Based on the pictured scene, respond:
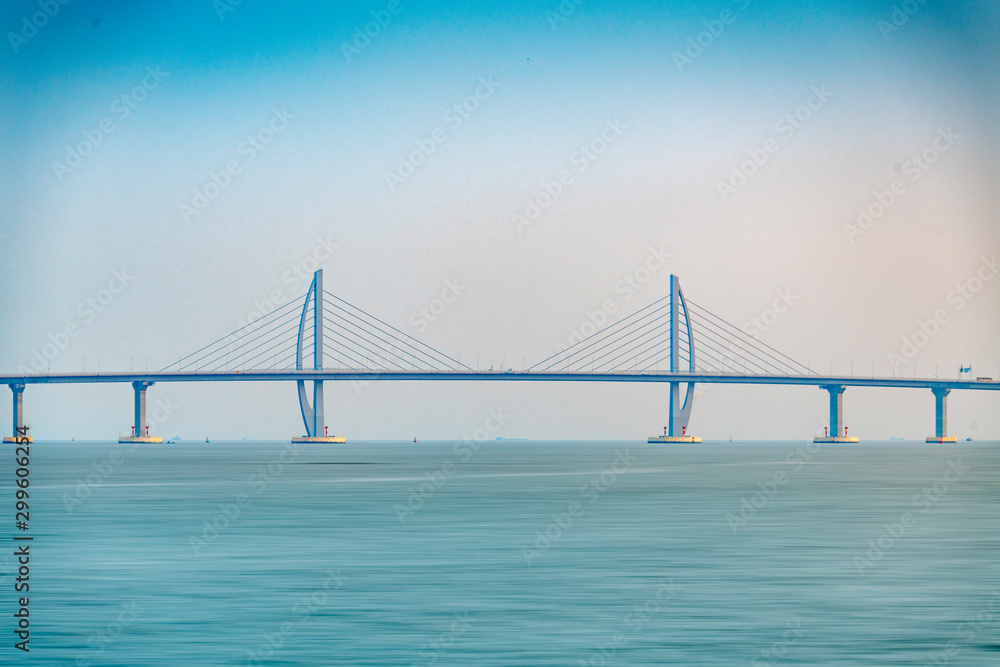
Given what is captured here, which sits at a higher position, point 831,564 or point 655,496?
point 655,496

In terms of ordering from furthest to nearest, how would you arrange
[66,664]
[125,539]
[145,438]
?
1. [145,438]
2. [125,539]
3. [66,664]

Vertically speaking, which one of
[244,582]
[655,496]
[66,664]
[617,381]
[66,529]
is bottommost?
[66,664]

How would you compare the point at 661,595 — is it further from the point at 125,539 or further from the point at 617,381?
the point at 617,381

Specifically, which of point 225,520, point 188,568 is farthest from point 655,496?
point 188,568

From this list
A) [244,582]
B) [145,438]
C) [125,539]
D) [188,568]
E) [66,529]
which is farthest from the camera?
[145,438]
